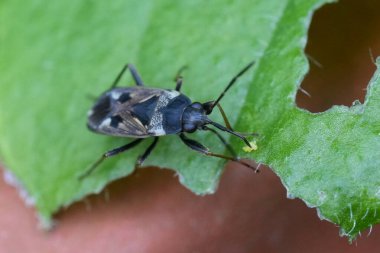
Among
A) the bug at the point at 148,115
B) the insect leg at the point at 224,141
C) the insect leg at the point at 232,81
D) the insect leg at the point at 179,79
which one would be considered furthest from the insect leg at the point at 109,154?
the insect leg at the point at 232,81

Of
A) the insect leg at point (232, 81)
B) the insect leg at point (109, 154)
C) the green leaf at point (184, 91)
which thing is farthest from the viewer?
the insect leg at point (109, 154)

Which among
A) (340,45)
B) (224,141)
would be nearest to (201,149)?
(224,141)

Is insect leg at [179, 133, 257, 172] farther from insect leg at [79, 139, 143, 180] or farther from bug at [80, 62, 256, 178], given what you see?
insect leg at [79, 139, 143, 180]

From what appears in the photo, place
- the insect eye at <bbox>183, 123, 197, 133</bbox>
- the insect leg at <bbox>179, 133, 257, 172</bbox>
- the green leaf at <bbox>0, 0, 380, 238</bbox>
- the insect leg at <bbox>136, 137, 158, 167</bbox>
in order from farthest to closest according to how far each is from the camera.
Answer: the insect leg at <bbox>136, 137, 158, 167</bbox>, the insect eye at <bbox>183, 123, 197, 133</bbox>, the insect leg at <bbox>179, 133, 257, 172</bbox>, the green leaf at <bbox>0, 0, 380, 238</bbox>

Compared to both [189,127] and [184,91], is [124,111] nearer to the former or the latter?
[184,91]

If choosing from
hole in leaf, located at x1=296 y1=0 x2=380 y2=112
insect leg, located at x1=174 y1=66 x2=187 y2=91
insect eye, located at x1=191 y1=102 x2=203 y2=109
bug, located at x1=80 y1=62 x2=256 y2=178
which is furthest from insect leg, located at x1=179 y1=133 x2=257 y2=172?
hole in leaf, located at x1=296 y1=0 x2=380 y2=112

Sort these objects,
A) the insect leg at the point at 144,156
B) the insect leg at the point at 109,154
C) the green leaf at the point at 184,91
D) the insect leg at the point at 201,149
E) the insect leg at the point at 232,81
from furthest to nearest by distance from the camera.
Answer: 1. the insect leg at the point at 109,154
2. the insect leg at the point at 144,156
3. the insect leg at the point at 232,81
4. the insect leg at the point at 201,149
5. the green leaf at the point at 184,91

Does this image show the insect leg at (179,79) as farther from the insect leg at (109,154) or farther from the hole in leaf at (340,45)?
the hole in leaf at (340,45)
